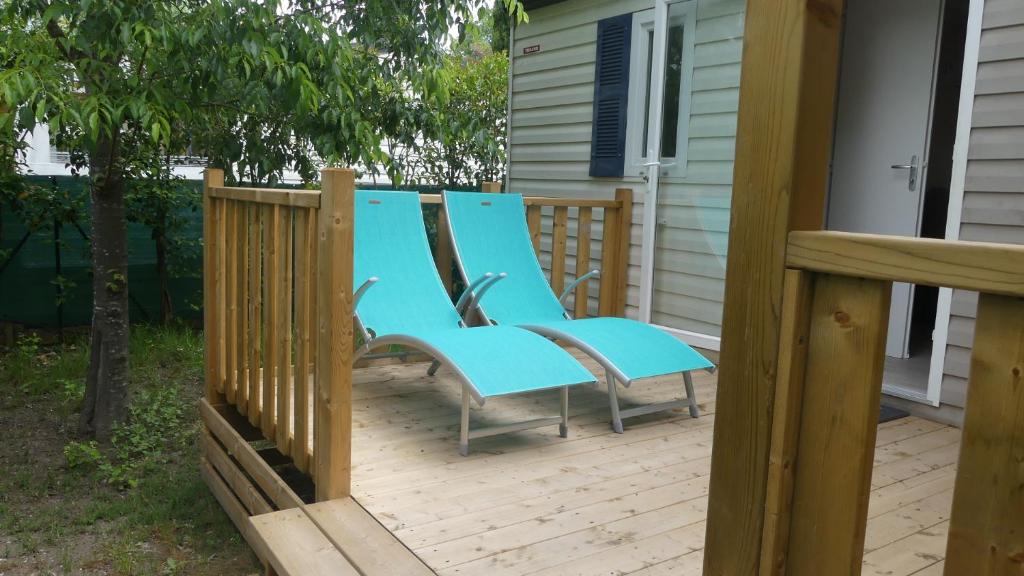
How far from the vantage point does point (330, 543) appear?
2373mm

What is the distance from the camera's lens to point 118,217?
4.68 meters

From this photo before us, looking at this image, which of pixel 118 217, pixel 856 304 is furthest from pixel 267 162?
pixel 856 304

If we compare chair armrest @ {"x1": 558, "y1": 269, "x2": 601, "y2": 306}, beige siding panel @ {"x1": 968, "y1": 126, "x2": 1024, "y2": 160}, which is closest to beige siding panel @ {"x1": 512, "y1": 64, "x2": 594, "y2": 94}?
chair armrest @ {"x1": 558, "y1": 269, "x2": 601, "y2": 306}

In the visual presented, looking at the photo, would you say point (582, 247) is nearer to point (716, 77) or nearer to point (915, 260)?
point (716, 77)

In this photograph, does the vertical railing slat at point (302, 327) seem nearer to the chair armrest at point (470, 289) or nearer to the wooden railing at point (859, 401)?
the chair armrest at point (470, 289)

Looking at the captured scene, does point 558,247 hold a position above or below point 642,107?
below

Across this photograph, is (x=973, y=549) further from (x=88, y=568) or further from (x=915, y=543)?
(x=88, y=568)

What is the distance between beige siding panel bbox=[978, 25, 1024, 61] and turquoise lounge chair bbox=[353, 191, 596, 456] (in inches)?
85.2

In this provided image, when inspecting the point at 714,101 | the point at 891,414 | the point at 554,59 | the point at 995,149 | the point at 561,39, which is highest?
the point at 561,39

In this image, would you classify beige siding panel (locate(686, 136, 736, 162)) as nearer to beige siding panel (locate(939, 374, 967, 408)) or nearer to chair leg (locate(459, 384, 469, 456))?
beige siding panel (locate(939, 374, 967, 408))

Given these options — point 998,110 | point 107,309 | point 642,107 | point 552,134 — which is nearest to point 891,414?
point 998,110

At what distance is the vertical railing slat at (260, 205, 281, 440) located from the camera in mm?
2986

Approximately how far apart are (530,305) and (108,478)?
8.25 ft

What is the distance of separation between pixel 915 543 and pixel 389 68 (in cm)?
372
